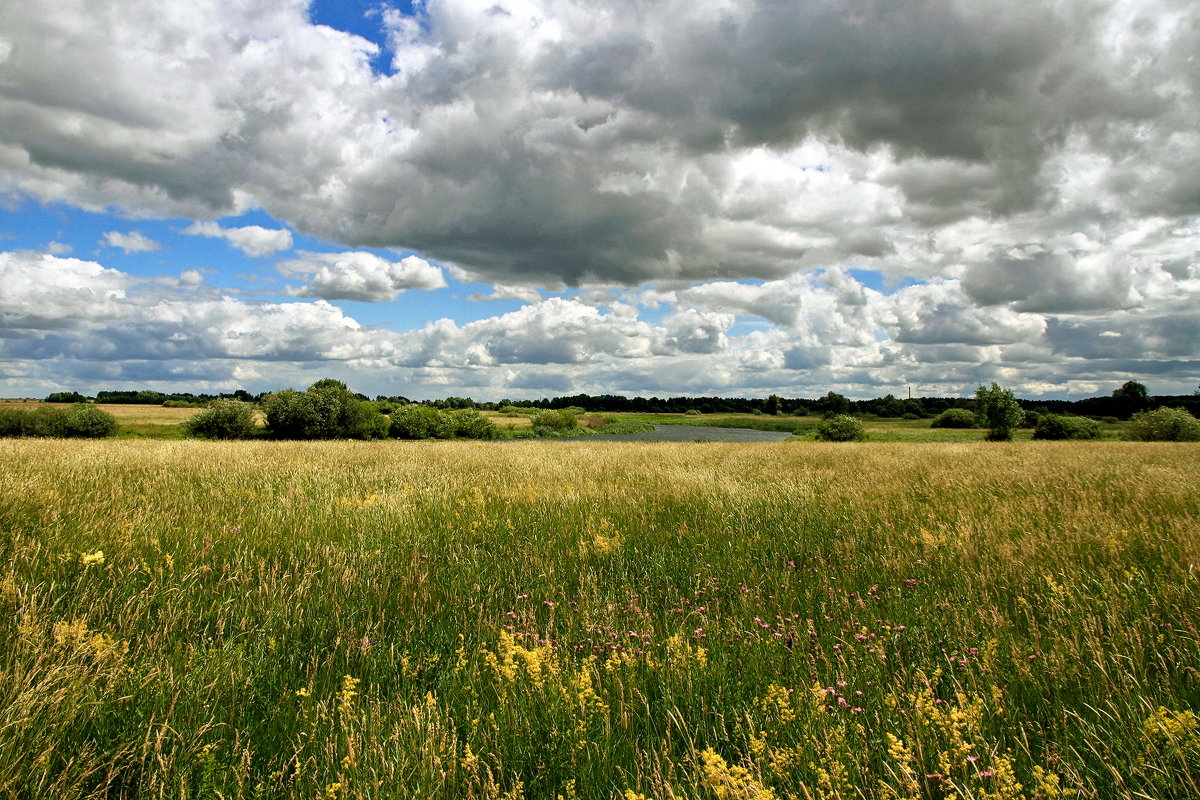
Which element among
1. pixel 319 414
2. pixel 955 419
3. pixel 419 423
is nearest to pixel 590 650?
pixel 319 414

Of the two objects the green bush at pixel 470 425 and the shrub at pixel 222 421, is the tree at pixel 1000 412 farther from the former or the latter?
the shrub at pixel 222 421

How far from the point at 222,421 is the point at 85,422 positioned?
44.0ft

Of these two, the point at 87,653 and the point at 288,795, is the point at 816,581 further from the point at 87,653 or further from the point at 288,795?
the point at 87,653

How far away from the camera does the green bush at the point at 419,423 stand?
6644 centimetres

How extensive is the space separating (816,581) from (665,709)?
2794 mm

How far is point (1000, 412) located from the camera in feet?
174

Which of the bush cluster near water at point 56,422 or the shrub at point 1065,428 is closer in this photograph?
the bush cluster near water at point 56,422

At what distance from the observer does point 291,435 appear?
5791 centimetres

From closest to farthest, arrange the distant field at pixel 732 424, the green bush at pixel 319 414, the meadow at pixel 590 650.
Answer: the meadow at pixel 590 650
the green bush at pixel 319 414
the distant field at pixel 732 424

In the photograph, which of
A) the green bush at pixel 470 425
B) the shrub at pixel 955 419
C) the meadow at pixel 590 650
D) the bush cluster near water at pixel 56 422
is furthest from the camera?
the shrub at pixel 955 419

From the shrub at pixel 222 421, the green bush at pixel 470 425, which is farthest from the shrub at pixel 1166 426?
the shrub at pixel 222 421

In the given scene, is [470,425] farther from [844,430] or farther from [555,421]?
[844,430]

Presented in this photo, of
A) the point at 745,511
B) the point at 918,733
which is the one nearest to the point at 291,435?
the point at 745,511

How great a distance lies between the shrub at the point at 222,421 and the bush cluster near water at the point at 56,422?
7879 mm
